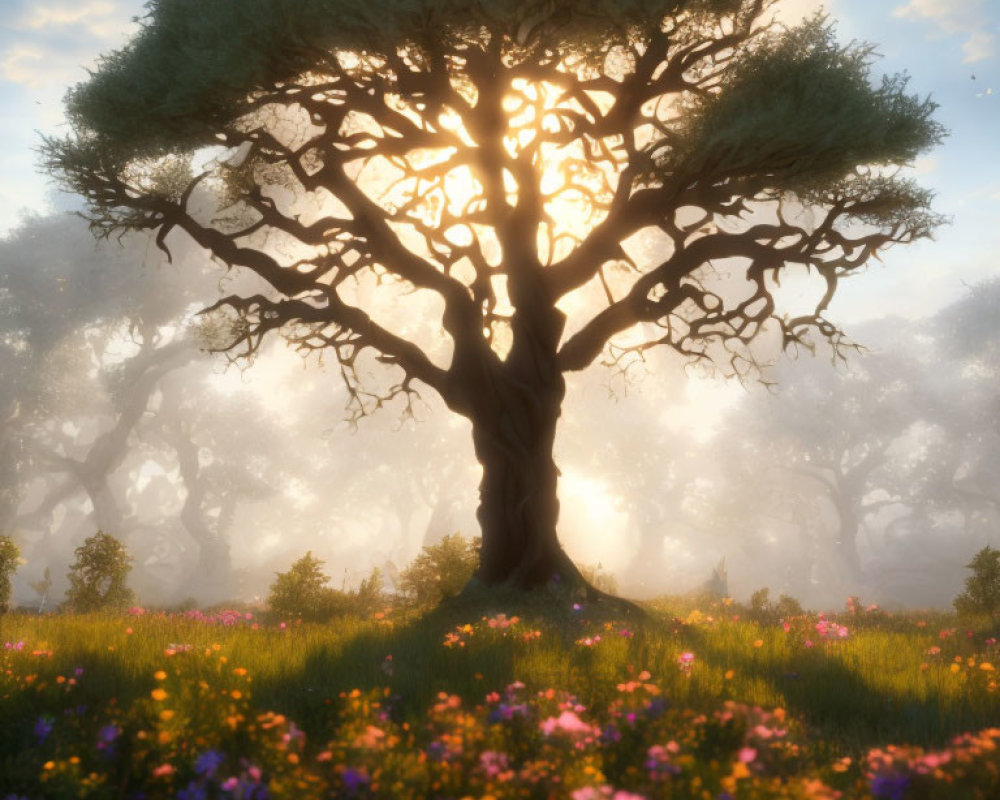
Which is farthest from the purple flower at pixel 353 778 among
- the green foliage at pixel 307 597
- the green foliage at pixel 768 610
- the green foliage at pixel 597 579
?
the green foliage at pixel 597 579

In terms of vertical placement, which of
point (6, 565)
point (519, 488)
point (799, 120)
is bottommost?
point (6, 565)

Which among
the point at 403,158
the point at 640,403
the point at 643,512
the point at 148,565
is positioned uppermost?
the point at 640,403

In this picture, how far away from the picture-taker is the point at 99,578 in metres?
14.2

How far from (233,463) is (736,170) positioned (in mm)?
47273

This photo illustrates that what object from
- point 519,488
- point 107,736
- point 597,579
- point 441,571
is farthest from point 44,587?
point 107,736

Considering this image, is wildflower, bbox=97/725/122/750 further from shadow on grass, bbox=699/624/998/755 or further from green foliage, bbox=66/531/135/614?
green foliage, bbox=66/531/135/614

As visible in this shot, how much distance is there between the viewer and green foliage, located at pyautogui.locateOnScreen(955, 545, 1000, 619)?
12.7 meters

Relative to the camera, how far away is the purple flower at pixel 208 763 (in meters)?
3.89

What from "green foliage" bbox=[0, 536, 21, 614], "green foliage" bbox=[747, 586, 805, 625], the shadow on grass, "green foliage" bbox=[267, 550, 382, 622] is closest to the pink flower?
the shadow on grass

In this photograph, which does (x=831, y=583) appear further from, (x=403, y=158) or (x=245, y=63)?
(x=245, y=63)

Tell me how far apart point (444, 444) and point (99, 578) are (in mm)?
36992

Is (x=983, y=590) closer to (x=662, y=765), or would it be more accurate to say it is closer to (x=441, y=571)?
(x=441, y=571)

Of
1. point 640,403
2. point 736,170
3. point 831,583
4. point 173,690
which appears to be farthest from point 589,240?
point 831,583

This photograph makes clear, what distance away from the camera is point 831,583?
54.0 meters
